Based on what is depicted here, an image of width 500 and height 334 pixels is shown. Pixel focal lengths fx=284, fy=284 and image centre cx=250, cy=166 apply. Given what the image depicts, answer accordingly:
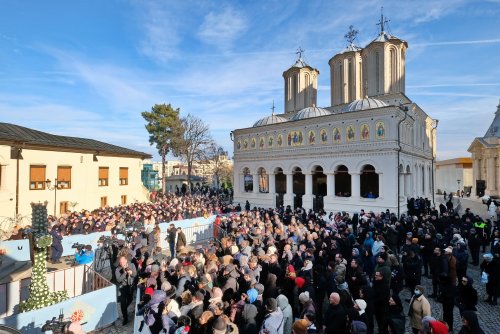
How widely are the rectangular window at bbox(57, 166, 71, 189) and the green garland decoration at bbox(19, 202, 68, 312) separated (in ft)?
53.5

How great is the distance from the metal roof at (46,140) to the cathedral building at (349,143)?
481 inches

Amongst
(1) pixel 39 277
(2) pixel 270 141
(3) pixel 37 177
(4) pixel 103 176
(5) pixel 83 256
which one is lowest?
(5) pixel 83 256

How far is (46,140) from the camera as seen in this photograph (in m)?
21.2

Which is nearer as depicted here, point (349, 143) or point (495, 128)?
point (349, 143)

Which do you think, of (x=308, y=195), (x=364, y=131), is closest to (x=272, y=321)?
(x=364, y=131)

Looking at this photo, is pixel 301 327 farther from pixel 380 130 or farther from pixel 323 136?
pixel 323 136

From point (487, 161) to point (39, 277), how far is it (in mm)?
50545

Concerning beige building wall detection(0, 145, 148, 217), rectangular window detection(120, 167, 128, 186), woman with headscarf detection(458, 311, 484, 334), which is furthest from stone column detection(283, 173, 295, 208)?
woman with headscarf detection(458, 311, 484, 334)

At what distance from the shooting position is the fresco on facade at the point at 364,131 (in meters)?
22.5

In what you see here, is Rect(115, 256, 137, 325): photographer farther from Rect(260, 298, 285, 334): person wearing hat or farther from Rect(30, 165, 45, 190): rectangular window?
Rect(30, 165, 45, 190): rectangular window

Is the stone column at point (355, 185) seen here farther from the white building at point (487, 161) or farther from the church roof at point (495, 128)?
the church roof at point (495, 128)

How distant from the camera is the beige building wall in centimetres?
1795

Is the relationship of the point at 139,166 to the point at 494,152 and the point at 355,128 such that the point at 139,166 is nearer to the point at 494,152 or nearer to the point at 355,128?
the point at 355,128

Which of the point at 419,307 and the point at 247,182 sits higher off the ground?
the point at 247,182
